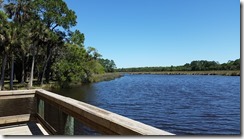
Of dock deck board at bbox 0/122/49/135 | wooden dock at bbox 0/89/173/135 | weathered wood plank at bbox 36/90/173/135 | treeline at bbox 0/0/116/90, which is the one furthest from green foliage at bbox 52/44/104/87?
weathered wood plank at bbox 36/90/173/135

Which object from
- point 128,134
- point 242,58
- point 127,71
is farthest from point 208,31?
point 127,71

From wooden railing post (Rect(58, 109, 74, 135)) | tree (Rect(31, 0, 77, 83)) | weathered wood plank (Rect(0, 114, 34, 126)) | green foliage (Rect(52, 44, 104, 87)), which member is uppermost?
tree (Rect(31, 0, 77, 83))

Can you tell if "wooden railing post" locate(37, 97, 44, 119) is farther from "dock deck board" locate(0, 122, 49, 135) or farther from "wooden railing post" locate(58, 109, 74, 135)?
"wooden railing post" locate(58, 109, 74, 135)

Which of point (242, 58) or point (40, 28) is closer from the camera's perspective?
point (242, 58)

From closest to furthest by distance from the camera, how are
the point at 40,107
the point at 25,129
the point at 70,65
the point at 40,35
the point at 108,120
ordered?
the point at 108,120 → the point at 25,129 → the point at 40,107 → the point at 40,35 → the point at 70,65

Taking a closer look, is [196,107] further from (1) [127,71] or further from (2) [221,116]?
(1) [127,71]

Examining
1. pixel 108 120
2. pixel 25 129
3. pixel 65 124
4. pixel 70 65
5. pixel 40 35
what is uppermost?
pixel 40 35

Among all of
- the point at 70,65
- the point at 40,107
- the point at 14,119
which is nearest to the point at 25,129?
the point at 14,119

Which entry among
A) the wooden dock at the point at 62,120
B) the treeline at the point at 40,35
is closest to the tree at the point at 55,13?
the treeline at the point at 40,35

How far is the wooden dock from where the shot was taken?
199 cm

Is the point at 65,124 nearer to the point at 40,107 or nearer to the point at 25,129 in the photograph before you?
the point at 25,129

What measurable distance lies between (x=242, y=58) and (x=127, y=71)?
11193 centimetres

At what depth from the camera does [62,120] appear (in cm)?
322

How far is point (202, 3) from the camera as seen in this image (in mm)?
4266
